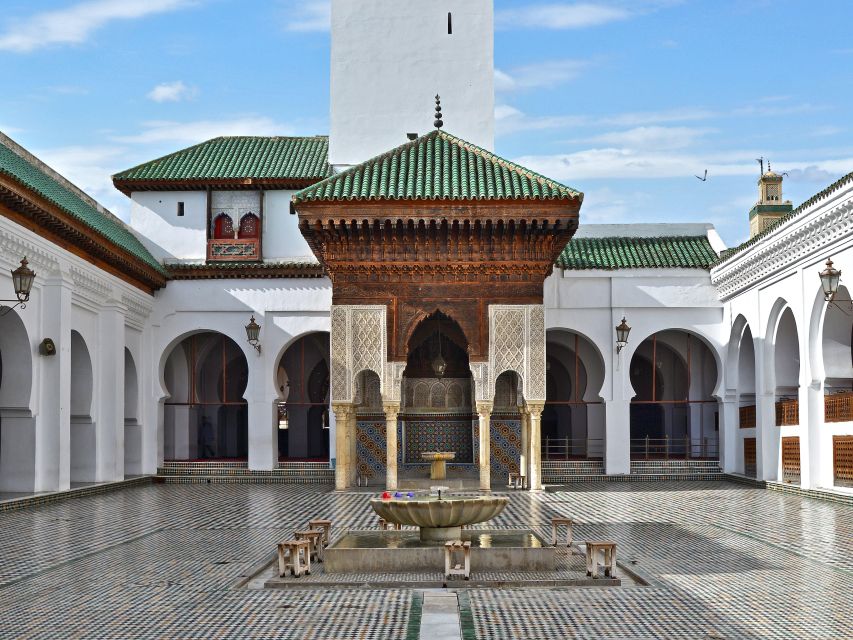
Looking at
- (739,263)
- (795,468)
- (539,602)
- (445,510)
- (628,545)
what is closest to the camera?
(539,602)

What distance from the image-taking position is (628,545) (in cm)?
740

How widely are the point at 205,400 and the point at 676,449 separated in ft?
25.8

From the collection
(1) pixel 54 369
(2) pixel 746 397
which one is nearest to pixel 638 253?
(2) pixel 746 397

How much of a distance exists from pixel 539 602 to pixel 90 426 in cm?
882

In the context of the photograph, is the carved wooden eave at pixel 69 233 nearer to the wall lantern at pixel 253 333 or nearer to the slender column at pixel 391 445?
the wall lantern at pixel 253 333

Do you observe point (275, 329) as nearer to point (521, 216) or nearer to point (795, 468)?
point (521, 216)

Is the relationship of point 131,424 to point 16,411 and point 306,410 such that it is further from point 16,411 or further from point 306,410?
point 306,410

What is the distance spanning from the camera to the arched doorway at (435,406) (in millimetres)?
14273

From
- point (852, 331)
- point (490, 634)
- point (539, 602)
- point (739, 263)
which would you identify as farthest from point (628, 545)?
point (739, 263)

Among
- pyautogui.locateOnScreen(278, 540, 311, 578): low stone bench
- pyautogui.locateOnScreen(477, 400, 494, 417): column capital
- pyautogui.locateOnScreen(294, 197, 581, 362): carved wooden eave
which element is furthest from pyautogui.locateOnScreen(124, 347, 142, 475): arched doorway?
pyautogui.locateOnScreen(278, 540, 311, 578): low stone bench

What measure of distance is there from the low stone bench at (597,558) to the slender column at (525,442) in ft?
22.9

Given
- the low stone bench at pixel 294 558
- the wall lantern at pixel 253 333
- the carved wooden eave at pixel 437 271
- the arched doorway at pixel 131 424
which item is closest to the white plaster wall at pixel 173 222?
the wall lantern at pixel 253 333

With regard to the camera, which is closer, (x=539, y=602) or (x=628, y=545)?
(x=539, y=602)

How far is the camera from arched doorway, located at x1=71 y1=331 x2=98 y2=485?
12641 millimetres
